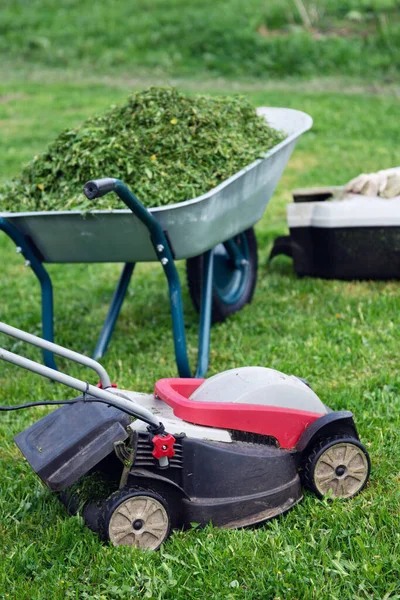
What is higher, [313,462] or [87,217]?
[87,217]

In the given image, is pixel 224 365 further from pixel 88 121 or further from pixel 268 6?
pixel 268 6

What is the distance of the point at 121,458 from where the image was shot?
2.54 metres

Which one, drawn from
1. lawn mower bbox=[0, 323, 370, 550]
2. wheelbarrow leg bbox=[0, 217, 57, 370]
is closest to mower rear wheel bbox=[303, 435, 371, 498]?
lawn mower bbox=[0, 323, 370, 550]

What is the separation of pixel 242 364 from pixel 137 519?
1548 mm

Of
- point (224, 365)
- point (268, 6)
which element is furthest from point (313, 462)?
point (268, 6)

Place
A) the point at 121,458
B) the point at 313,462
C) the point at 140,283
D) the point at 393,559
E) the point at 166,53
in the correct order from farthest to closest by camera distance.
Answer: the point at 166,53, the point at 140,283, the point at 313,462, the point at 121,458, the point at 393,559

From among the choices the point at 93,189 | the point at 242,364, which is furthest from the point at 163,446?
the point at 242,364

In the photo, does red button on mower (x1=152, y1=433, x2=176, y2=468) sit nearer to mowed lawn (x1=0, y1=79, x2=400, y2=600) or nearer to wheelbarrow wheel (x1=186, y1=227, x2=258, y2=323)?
mowed lawn (x1=0, y1=79, x2=400, y2=600)

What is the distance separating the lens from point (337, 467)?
2.75m

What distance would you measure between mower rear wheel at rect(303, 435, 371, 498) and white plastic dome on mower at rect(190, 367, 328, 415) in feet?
0.50

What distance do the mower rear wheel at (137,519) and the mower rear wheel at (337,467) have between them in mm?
496

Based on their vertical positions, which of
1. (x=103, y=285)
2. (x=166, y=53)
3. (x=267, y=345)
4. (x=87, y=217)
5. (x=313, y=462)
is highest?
(x=87, y=217)

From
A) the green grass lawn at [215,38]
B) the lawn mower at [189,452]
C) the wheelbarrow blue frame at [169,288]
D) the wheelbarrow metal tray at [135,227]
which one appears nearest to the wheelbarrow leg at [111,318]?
the wheelbarrow blue frame at [169,288]

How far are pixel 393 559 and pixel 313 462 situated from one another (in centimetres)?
43
